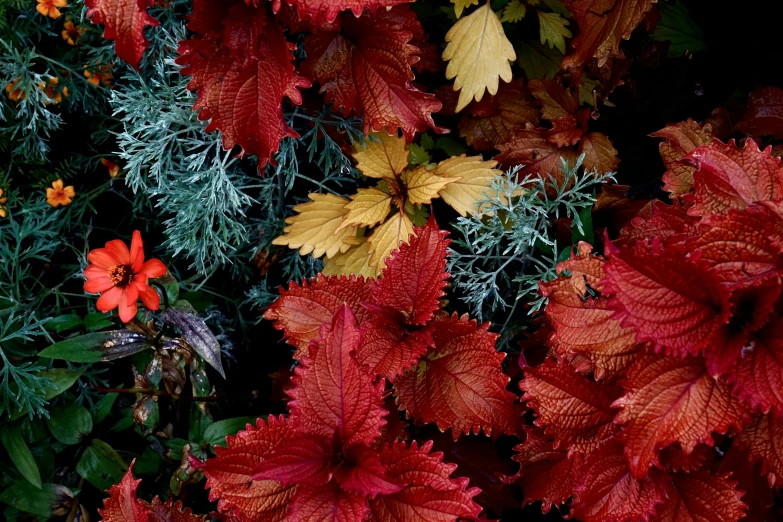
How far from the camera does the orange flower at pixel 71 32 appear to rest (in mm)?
1449

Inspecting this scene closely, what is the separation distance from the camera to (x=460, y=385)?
3.18ft

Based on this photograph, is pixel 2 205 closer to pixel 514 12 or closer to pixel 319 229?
pixel 319 229

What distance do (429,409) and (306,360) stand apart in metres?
0.24

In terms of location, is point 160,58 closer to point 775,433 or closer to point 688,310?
point 688,310

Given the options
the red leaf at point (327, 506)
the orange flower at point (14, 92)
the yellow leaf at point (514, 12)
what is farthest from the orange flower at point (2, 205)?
the yellow leaf at point (514, 12)

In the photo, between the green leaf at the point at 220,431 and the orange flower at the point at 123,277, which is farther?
the green leaf at the point at 220,431

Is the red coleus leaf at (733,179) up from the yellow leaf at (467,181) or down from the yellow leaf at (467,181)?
up

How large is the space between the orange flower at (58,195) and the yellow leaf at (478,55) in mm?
904

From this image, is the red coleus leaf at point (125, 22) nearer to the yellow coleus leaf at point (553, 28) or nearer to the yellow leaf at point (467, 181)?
Result: the yellow leaf at point (467, 181)

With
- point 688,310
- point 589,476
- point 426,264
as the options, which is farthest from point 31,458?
point 688,310

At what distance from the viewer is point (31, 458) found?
1256mm

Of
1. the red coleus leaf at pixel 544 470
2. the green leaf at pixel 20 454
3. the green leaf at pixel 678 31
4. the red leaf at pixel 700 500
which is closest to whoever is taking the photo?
the red leaf at pixel 700 500

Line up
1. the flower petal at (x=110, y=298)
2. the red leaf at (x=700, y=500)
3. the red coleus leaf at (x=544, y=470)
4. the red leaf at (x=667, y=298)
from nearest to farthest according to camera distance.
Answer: the red leaf at (x=667, y=298) → the red leaf at (x=700, y=500) → the red coleus leaf at (x=544, y=470) → the flower petal at (x=110, y=298)

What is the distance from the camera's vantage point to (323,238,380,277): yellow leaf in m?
1.25
